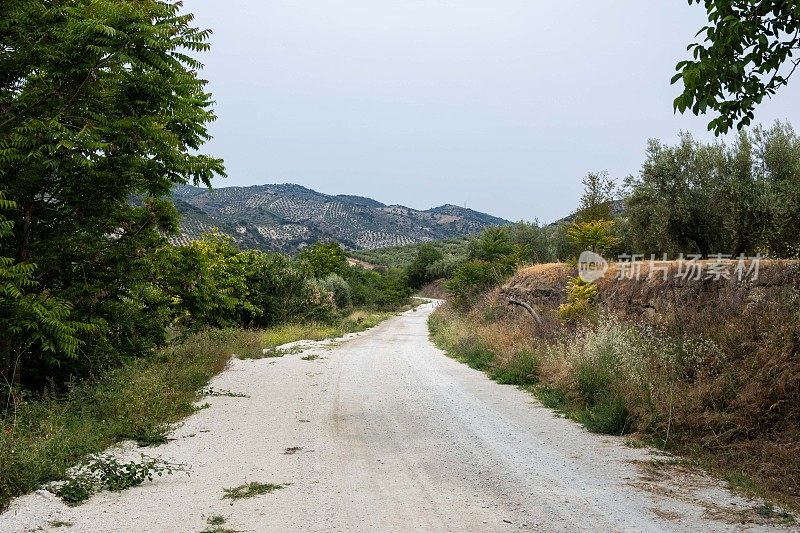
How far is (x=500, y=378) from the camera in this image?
1358 centimetres

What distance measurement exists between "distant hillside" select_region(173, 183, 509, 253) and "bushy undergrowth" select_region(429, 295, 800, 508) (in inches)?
2774

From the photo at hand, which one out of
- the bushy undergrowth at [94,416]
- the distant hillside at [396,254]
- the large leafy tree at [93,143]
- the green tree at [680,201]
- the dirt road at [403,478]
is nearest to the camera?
the dirt road at [403,478]

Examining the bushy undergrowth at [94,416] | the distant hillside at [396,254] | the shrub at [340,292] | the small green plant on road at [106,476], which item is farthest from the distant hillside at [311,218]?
the small green plant on road at [106,476]

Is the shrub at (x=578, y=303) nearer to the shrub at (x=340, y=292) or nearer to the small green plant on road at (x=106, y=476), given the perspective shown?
the small green plant on road at (x=106, y=476)

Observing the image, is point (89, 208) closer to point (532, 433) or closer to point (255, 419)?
point (255, 419)

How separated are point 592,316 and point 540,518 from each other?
10.6 meters

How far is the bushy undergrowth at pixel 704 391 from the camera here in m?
6.29

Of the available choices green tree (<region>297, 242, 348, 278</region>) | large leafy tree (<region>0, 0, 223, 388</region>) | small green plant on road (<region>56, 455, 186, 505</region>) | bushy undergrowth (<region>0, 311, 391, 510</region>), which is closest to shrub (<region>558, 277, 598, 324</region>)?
bushy undergrowth (<region>0, 311, 391, 510</region>)

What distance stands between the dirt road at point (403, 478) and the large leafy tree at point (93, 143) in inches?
116

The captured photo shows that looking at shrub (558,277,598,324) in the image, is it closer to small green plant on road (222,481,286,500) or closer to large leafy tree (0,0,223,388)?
large leafy tree (0,0,223,388)

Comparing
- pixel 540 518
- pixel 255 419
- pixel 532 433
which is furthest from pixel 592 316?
pixel 540 518

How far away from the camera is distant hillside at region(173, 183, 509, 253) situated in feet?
332

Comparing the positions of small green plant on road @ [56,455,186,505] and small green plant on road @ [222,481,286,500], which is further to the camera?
small green plant on road @ [222,481,286,500]

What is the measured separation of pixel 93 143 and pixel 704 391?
8.50m
